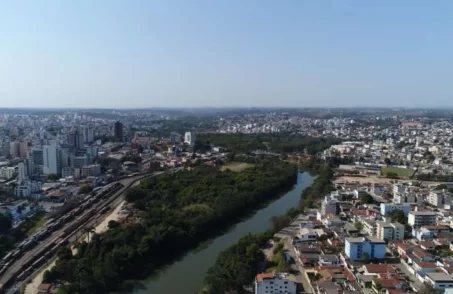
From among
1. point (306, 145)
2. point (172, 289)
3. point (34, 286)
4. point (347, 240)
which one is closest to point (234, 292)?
point (172, 289)

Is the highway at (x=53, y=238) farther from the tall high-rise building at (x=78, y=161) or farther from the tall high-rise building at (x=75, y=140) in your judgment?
the tall high-rise building at (x=75, y=140)

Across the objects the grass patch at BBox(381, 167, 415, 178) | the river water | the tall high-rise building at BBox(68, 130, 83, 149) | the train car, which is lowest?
the river water

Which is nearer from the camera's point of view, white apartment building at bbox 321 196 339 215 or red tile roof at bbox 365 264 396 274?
red tile roof at bbox 365 264 396 274

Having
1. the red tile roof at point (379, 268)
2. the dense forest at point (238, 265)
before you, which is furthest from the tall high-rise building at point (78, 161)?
the red tile roof at point (379, 268)

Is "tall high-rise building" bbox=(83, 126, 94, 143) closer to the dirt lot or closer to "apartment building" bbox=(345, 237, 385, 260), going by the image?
the dirt lot

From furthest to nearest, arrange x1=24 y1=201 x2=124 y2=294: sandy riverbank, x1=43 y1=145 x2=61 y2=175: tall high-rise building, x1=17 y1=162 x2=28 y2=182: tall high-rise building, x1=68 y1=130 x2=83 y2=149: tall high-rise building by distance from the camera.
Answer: x1=68 y1=130 x2=83 y2=149: tall high-rise building, x1=43 y1=145 x2=61 y2=175: tall high-rise building, x1=17 y1=162 x2=28 y2=182: tall high-rise building, x1=24 y1=201 x2=124 y2=294: sandy riverbank

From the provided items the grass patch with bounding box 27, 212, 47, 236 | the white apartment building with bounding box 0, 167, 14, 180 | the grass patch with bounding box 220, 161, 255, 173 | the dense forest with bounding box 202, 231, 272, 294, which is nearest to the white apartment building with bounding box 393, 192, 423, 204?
the dense forest with bounding box 202, 231, 272, 294
